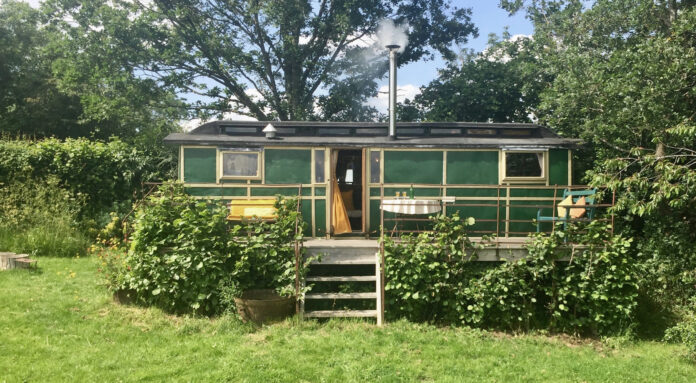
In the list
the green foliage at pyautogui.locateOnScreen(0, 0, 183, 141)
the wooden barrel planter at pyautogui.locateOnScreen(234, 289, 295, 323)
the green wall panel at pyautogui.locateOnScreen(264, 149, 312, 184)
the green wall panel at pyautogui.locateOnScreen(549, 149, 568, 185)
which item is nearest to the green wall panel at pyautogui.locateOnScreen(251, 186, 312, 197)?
the green wall panel at pyautogui.locateOnScreen(264, 149, 312, 184)

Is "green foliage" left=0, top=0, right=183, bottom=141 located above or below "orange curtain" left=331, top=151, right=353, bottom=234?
above

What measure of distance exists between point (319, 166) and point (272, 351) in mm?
4016

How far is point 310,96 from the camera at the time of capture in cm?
1948

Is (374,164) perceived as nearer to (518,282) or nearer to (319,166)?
(319,166)

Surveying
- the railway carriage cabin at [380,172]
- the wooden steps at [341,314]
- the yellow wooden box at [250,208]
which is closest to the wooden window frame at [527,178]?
the railway carriage cabin at [380,172]

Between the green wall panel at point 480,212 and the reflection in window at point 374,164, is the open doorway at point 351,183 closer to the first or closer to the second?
the reflection in window at point 374,164

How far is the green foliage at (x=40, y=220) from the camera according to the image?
31.9 ft

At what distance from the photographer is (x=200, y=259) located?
658 centimetres

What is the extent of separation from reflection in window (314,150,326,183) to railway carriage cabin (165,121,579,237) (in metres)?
0.02

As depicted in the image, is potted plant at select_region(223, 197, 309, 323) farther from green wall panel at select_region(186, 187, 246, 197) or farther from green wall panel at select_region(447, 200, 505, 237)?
green wall panel at select_region(447, 200, 505, 237)

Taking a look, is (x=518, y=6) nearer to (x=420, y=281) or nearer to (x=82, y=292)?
(x=420, y=281)

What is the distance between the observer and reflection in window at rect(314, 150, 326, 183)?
8750 mm

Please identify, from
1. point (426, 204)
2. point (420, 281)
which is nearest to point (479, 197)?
point (426, 204)

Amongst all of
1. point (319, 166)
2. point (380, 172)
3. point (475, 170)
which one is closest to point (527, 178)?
point (475, 170)
